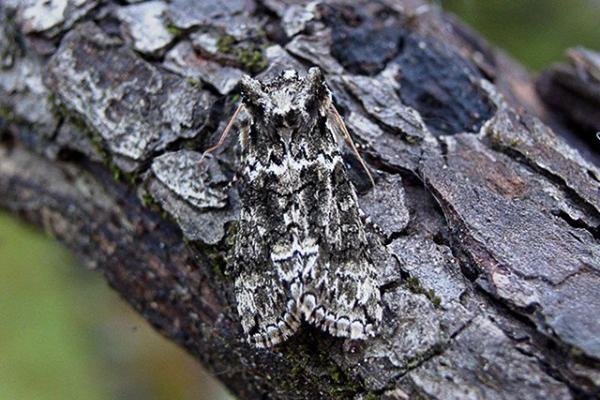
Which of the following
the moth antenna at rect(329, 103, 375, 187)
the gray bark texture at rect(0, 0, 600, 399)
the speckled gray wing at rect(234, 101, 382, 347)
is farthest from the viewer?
the moth antenna at rect(329, 103, 375, 187)

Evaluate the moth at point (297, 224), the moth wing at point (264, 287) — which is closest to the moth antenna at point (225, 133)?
the moth at point (297, 224)

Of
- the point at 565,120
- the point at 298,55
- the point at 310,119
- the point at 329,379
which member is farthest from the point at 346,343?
the point at 565,120

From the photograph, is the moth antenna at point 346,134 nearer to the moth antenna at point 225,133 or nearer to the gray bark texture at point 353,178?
the gray bark texture at point 353,178

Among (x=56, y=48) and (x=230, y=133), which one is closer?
(x=230, y=133)

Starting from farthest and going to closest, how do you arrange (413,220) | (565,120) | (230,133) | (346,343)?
(565,120) < (230,133) < (413,220) < (346,343)

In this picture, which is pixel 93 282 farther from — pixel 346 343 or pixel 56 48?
pixel 346 343

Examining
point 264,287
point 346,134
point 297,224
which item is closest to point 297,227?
point 297,224

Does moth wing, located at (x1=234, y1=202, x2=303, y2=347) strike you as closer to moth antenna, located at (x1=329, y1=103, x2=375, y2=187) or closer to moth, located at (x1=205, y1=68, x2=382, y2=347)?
moth, located at (x1=205, y1=68, x2=382, y2=347)

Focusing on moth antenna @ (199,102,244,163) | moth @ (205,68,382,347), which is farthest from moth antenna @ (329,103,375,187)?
moth antenna @ (199,102,244,163)
